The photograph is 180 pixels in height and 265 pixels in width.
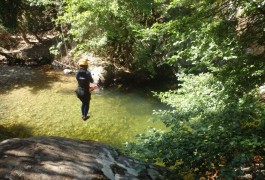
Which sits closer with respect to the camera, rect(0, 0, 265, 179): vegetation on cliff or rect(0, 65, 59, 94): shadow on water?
rect(0, 0, 265, 179): vegetation on cliff

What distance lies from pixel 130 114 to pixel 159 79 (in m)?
4.21

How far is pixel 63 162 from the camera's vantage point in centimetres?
375

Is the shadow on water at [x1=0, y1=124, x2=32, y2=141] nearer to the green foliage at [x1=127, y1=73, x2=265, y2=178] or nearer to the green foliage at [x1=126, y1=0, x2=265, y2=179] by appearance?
the green foliage at [x1=126, y1=0, x2=265, y2=179]

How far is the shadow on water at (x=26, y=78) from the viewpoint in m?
15.8

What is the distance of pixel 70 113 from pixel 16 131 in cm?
233

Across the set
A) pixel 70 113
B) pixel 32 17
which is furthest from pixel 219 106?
pixel 32 17

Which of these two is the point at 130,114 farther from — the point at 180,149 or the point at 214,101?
the point at 180,149

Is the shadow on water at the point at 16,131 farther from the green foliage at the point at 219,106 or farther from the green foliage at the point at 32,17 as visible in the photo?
the green foliage at the point at 32,17

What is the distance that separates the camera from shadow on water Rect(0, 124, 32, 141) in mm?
10272

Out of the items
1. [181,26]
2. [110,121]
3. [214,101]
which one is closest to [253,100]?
[214,101]

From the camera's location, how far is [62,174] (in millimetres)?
3529

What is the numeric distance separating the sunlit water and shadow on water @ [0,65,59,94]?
0.12 meters

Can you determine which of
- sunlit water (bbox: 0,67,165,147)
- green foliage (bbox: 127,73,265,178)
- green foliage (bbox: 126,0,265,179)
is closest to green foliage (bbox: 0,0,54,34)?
sunlit water (bbox: 0,67,165,147)

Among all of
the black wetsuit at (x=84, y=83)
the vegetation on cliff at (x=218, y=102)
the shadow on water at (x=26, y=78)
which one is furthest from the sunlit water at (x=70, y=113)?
the vegetation on cliff at (x=218, y=102)
